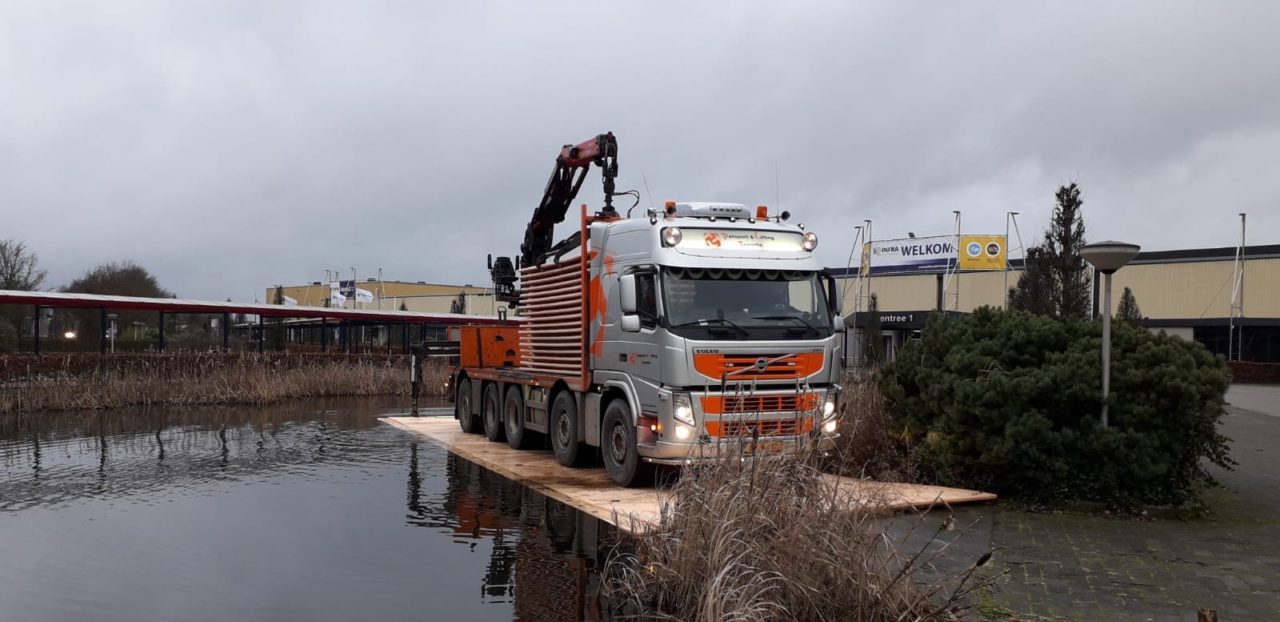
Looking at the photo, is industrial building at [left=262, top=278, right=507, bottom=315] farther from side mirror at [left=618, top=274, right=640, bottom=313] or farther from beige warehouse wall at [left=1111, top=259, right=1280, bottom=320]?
side mirror at [left=618, top=274, right=640, bottom=313]

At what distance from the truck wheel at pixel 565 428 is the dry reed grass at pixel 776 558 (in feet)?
19.9

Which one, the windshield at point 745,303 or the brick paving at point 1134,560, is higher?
the windshield at point 745,303

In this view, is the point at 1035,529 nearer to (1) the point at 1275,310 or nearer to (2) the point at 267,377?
A: (2) the point at 267,377

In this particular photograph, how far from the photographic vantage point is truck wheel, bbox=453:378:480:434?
16.3 metres

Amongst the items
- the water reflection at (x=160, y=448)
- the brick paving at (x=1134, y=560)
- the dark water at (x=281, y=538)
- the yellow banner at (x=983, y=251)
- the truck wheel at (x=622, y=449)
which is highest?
the yellow banner at (x=983, y=251)

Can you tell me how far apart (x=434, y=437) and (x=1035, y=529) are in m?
10.2

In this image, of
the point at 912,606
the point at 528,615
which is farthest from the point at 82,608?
the point at 912,606

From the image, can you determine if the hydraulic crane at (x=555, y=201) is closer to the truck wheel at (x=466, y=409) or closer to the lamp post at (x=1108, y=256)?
the truck wheel at (x=466, y=409)

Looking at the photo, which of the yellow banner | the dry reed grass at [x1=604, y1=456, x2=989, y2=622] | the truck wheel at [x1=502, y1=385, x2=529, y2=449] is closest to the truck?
the truck wheel at [x1=502, y1=385, x2=529, y2=449]

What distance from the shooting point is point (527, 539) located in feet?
27.0

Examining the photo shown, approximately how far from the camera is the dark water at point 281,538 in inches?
248

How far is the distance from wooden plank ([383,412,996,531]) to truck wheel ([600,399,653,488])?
0.49ft

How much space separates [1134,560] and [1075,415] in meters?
2.53

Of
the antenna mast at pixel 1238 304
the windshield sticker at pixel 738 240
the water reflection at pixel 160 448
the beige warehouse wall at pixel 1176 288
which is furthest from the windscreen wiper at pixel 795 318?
the antenna mast at pixel 1238 304
